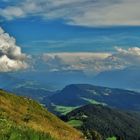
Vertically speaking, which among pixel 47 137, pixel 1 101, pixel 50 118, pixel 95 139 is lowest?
pixel 95 139

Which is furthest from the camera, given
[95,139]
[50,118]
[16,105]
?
[95,139]

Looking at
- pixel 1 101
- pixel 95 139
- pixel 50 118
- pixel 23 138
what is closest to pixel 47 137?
pixel 23 138

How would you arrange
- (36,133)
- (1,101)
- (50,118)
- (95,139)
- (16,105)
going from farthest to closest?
(95,139), (50,118), (16,105), (1,101), (36,133)

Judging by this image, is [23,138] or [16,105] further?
[16,105]

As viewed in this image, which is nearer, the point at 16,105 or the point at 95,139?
the point at 16,105

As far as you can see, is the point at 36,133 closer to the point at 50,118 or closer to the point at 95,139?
the point at 50,118

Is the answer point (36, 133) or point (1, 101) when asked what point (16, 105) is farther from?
point (36, 133)

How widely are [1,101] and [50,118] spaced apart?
16.1 meters

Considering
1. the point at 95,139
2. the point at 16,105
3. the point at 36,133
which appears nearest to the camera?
the point at 36,133

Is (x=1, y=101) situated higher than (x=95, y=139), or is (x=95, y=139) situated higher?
(x=1, y=101)

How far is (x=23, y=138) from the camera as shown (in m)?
17.1

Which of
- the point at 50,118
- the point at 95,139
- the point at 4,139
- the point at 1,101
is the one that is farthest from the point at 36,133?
the point at 95,139

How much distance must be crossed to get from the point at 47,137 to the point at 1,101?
68571 mm

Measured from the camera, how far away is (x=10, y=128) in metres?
19.6
